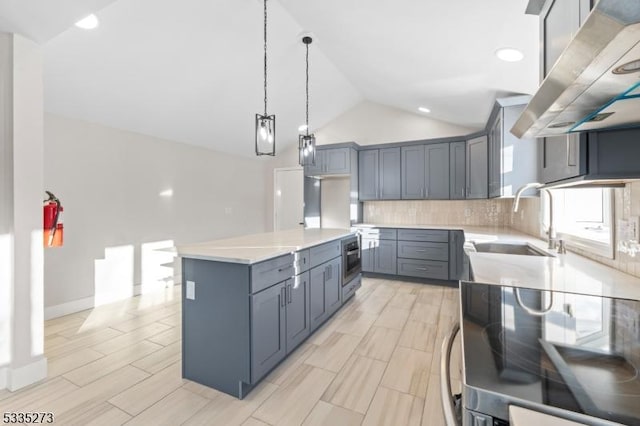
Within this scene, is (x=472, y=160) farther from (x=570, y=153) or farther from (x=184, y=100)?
(x=184, y=100)

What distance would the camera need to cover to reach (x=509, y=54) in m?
2.31

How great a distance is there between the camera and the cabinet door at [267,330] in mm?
1874

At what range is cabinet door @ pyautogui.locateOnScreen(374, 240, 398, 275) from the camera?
15.3 feet

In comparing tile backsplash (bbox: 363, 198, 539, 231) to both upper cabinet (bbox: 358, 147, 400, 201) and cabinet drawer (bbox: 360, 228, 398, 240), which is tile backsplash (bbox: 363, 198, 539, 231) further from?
cabinet drawer (bbox: 360, 228, 398, 240)

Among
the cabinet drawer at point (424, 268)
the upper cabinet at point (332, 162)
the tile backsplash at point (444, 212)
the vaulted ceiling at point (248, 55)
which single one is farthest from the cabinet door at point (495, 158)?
the upper cabinet at point (332, 162)

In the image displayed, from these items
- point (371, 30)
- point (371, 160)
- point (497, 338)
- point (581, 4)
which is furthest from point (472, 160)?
point (497, 338)

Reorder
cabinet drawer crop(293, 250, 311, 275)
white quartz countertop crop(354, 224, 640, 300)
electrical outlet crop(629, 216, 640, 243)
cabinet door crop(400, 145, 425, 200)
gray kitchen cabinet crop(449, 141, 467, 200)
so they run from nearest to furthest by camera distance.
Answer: white quartz countertop crop(354, 224, 640, 300) < electrical outlet crop(629, 216, 640, 243) < cabinet drawer crop(293, 250, 311, 275) < gray kitchen cabinet crop(449, 141, 467, 200) < cabinet door crop(400, 145, 425, 200)

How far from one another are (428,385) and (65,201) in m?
4.01

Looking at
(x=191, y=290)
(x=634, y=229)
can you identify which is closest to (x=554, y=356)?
(x=634, y=229)

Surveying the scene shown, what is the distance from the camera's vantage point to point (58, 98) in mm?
2990

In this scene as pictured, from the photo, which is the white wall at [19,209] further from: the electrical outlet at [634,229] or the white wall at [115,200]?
the electrical outlet at [634,229]

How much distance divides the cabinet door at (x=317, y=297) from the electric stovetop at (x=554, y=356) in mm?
1670

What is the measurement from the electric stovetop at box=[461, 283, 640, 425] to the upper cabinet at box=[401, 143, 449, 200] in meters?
3.64

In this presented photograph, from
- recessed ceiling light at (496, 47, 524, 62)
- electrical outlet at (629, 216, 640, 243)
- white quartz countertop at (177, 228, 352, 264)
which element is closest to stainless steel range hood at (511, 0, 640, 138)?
electrical outlet at (629, 216, 640, 243)
